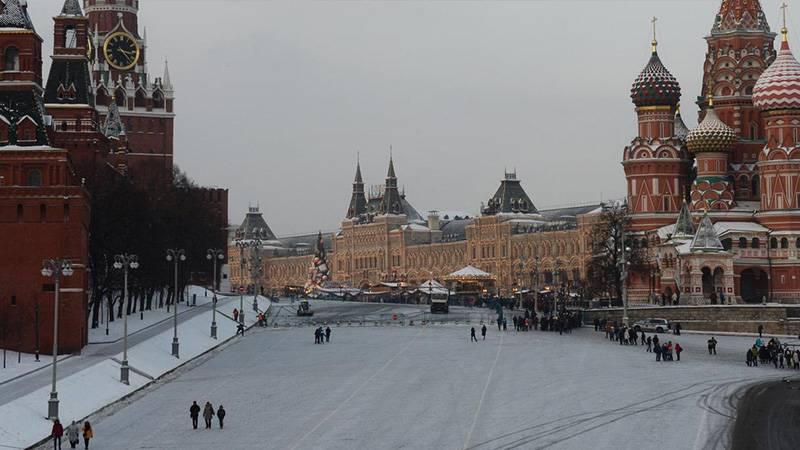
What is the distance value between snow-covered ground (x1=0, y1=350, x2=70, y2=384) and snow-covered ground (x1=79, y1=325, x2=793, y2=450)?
211 inches

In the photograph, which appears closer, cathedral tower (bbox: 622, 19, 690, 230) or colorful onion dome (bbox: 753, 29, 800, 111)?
colorful onion dome (bbox: 753, 29, 800, 111)

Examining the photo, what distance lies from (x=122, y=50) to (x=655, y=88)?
187ft

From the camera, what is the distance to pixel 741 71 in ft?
380

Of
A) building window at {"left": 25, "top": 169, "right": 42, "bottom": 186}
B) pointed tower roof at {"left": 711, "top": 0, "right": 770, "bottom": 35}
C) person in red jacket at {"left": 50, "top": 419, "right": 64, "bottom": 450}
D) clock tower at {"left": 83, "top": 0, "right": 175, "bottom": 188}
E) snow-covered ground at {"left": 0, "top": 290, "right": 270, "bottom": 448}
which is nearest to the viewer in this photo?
person in red jacket at {"left": 50, "top": 419, "right": 64, "bottom": 450}

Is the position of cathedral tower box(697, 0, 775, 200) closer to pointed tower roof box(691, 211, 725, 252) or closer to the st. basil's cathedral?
the st. basil's cathedral

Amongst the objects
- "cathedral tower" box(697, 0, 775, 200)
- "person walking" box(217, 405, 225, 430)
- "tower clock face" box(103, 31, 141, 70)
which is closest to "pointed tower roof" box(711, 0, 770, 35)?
"cathedral tower" box(697, 0, 775, 200)

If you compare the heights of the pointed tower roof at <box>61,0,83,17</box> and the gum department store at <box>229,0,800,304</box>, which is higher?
the pointed tower roof at <box>61,0,83,17</box>

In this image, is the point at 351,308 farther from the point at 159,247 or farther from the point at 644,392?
the point at 644,392

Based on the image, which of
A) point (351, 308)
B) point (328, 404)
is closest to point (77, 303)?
point (328, 404)

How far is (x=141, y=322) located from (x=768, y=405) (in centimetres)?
4411

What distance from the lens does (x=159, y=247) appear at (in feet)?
299

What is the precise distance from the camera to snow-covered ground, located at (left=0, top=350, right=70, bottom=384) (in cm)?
5614

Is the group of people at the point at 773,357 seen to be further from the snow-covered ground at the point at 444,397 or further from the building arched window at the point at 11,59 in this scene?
the building arched window at the point at 11,59

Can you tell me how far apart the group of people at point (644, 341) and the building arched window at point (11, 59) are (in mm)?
34187
